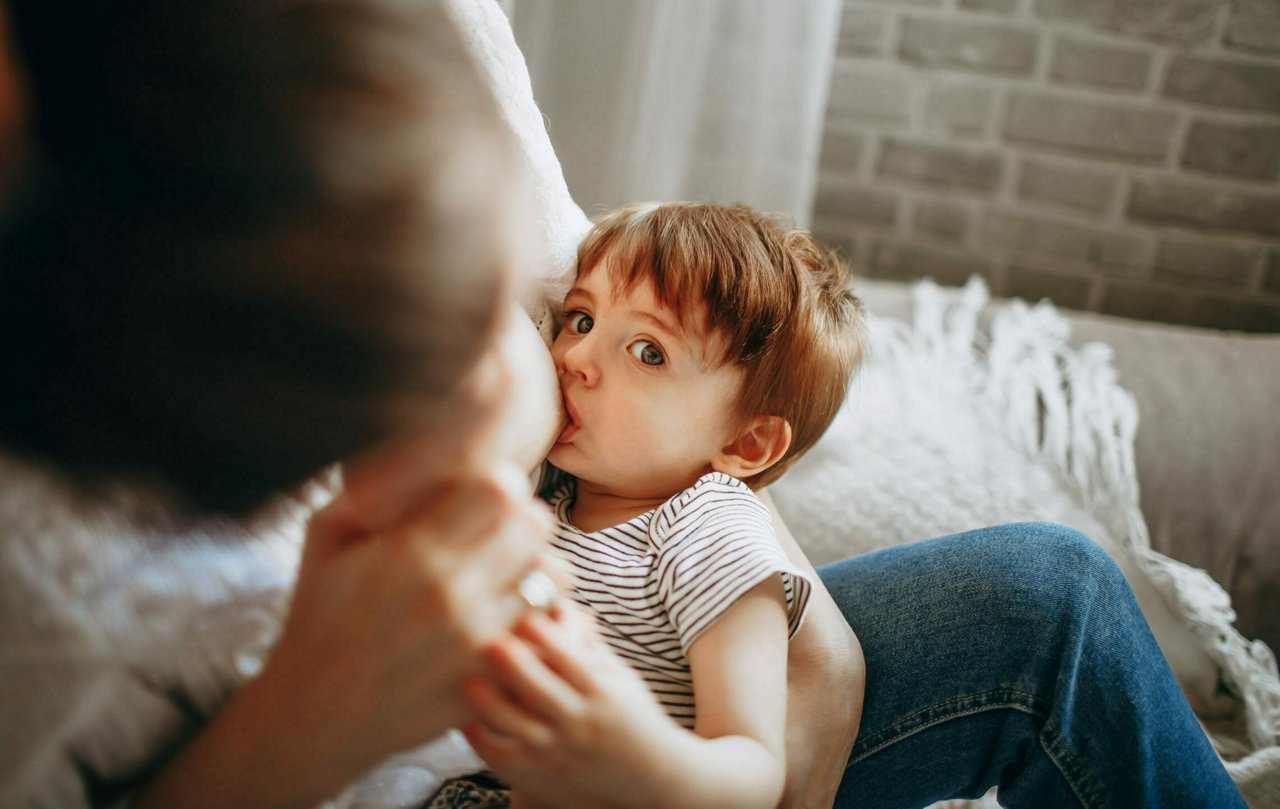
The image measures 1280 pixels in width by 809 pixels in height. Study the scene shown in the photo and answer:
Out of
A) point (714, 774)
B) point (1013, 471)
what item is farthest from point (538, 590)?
point (1013, 471)

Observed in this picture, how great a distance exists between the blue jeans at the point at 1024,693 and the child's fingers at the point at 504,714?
0.41m

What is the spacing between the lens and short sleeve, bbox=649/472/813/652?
0.65m

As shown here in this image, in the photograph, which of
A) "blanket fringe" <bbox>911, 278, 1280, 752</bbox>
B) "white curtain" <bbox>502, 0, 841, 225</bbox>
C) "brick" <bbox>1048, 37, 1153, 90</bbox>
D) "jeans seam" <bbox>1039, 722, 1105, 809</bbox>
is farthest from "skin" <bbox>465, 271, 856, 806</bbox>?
"brick" <bbox>1048, 37, 1153, 90</bbox>

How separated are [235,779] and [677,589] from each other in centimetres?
33

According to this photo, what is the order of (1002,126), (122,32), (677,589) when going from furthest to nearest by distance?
(1002,126), (677,589), (122,32)

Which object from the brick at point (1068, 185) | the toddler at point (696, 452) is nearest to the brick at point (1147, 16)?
the brick at point (1068, 185)

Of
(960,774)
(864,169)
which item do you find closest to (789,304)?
(960,774)

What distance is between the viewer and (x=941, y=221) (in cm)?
193

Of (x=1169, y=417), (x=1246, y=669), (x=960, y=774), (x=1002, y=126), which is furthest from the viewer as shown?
(x=1002, y=126)

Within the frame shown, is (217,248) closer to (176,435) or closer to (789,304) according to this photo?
(176,435)

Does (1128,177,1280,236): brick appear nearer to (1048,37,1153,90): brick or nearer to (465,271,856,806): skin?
(1048,37,1153,90): brick

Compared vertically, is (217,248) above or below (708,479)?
above

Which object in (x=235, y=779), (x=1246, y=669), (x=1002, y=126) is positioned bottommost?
(x=1246, y=669)

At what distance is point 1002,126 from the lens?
1829 millimetres
